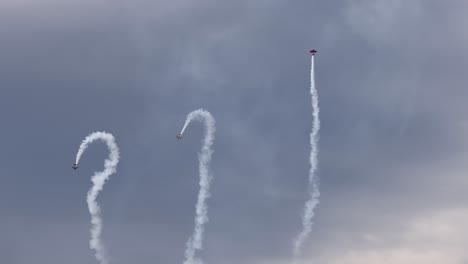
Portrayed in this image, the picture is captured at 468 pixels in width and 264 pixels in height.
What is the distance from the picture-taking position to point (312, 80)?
186375mm

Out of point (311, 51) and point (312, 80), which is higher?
point (311, 51)

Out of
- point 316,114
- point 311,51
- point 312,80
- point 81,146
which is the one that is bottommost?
point 81,146

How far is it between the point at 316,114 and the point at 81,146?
543ft

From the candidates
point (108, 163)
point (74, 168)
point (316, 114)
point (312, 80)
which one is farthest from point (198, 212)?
point (312, 80)

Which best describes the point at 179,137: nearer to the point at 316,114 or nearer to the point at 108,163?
the point at 108,163

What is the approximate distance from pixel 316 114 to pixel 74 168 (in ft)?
556

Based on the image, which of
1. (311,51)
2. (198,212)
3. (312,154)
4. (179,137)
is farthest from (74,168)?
(311,51)

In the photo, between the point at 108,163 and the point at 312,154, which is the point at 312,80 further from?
the point at 108,163

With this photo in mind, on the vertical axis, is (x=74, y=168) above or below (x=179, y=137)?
below

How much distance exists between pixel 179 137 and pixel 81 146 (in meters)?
70.5

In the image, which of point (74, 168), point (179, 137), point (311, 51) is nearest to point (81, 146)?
point (74, 168)

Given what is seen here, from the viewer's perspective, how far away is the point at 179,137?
184 m

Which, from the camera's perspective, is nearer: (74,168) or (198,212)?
(74,168)

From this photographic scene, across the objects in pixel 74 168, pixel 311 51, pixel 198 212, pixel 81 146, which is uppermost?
pixel 311 51
